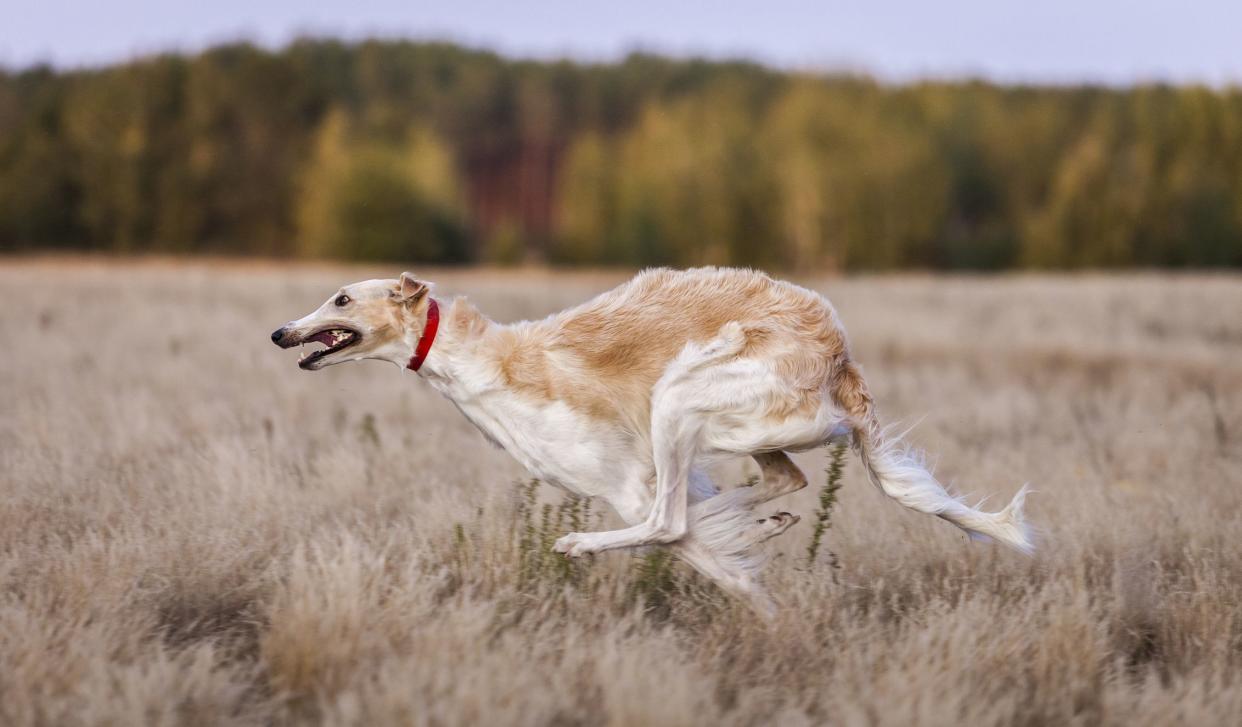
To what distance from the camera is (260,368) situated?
10.0 m

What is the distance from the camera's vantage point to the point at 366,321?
4.55 m

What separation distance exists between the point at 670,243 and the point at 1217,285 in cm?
2696

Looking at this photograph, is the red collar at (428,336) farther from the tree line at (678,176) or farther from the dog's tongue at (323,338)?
the tree line at (678,176)

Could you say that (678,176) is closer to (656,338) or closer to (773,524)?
(656,338)

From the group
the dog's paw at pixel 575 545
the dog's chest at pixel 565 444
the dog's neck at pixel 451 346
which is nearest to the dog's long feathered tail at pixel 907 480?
the dog's chest at pixel 565 444

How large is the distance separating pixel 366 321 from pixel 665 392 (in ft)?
4.26

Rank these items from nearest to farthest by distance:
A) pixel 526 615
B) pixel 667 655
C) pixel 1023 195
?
1. pixel 667 655
2. pixel 526 615
3. pixel 1023 195

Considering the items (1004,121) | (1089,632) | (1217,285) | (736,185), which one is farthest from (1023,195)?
(1089,632)

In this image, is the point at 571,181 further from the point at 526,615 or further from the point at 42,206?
the point at 526,615

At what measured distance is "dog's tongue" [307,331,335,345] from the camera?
4.59 m

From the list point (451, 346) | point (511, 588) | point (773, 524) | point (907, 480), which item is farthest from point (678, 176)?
point (511, 588)

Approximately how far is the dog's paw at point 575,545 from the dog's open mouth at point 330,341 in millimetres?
1230

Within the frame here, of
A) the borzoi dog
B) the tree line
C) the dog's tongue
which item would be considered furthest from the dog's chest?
the tree line

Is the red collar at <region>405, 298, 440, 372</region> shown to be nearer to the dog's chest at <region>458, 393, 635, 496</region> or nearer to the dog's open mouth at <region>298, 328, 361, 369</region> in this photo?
the dog's open mouth at <region>298, 328, 361, 369</region>
